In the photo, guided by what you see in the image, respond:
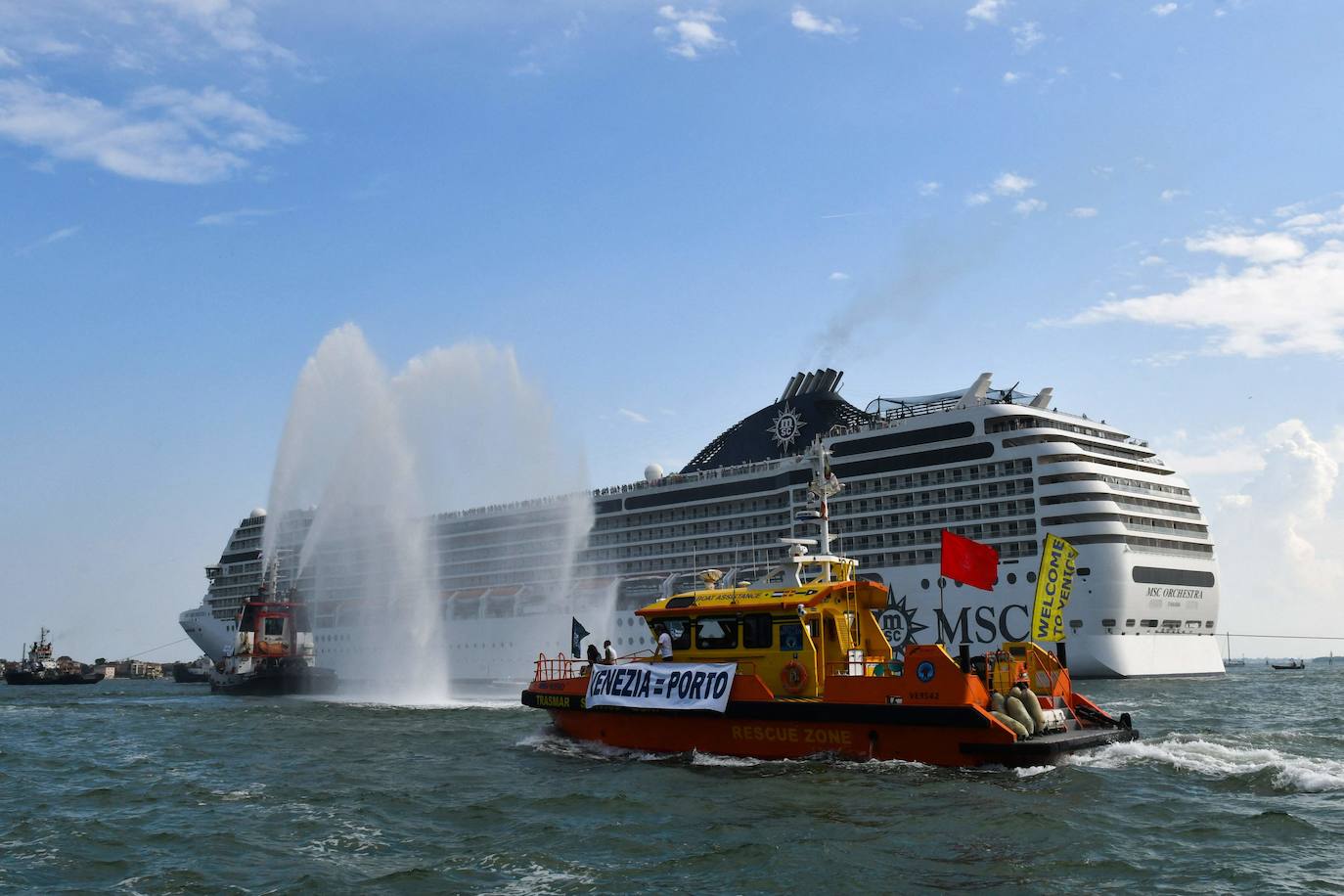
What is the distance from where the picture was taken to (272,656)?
5119cm

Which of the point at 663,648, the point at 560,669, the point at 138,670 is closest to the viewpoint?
the point at 663,648

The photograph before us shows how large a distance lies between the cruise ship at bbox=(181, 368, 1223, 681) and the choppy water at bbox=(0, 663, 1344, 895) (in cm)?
2598

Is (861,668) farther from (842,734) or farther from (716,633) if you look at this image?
(716,633)

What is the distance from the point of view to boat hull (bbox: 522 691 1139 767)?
16.5m

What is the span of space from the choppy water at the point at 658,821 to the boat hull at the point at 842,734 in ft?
1.11

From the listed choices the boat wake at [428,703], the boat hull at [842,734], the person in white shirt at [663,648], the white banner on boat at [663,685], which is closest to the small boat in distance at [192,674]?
the boat wake at [428,703]

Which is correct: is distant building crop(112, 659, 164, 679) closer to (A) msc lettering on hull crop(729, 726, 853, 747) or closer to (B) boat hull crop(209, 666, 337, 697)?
(B) boat hull crop(209, 666, 337, 697)

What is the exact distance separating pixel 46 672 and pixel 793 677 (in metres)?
85.4

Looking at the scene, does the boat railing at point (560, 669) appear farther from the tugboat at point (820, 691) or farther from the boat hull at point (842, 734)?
the boat hull at point (842, 734)

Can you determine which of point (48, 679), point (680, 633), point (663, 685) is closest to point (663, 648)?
point (680, 633)

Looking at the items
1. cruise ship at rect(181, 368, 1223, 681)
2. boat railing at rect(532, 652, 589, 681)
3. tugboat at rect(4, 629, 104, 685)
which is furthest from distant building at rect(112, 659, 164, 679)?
boat railing at rect(532, 652, 589, 681)

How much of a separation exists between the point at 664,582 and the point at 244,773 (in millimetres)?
→ 42648

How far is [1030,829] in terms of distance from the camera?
12.4 m

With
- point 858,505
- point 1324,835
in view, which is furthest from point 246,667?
point 1324,835
